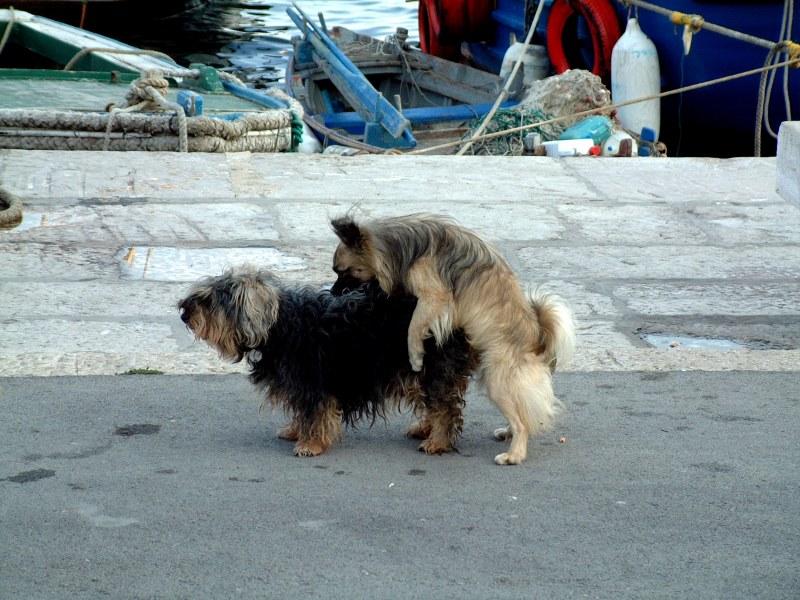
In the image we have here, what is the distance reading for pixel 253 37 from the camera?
28.7 meters

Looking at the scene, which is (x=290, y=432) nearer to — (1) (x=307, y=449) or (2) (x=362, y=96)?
(1) (x=307, y=449)

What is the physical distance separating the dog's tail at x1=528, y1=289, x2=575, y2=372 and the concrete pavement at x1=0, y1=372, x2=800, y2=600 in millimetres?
411

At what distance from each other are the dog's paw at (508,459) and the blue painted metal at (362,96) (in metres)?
9.48

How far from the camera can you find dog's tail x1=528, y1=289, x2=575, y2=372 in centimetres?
473

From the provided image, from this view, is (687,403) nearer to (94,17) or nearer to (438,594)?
(438,594)

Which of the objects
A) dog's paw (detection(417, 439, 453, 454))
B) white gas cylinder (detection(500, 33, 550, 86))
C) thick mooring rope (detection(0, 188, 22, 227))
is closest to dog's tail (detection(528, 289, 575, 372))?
dog's paw (detection(417, 439, 453, 454))

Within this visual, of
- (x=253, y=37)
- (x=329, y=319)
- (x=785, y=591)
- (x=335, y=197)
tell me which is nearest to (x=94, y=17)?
(x=253, y=37)

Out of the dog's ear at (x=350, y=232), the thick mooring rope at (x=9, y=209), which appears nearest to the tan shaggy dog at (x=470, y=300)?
the dog's ear at (x=350, y=232)

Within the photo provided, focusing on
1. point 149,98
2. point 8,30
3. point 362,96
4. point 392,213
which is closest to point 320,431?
point 392,213

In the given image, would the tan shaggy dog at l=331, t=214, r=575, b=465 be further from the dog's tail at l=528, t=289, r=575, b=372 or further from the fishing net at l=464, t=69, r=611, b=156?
the fishing net at l=464, t=69, r=611, b=156

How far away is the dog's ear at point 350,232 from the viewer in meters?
4.51

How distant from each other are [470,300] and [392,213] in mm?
3786

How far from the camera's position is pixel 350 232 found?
14.8ft

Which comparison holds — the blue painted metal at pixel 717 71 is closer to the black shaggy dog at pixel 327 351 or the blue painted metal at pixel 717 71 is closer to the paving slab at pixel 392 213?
the paving slab at pixel 392 213
